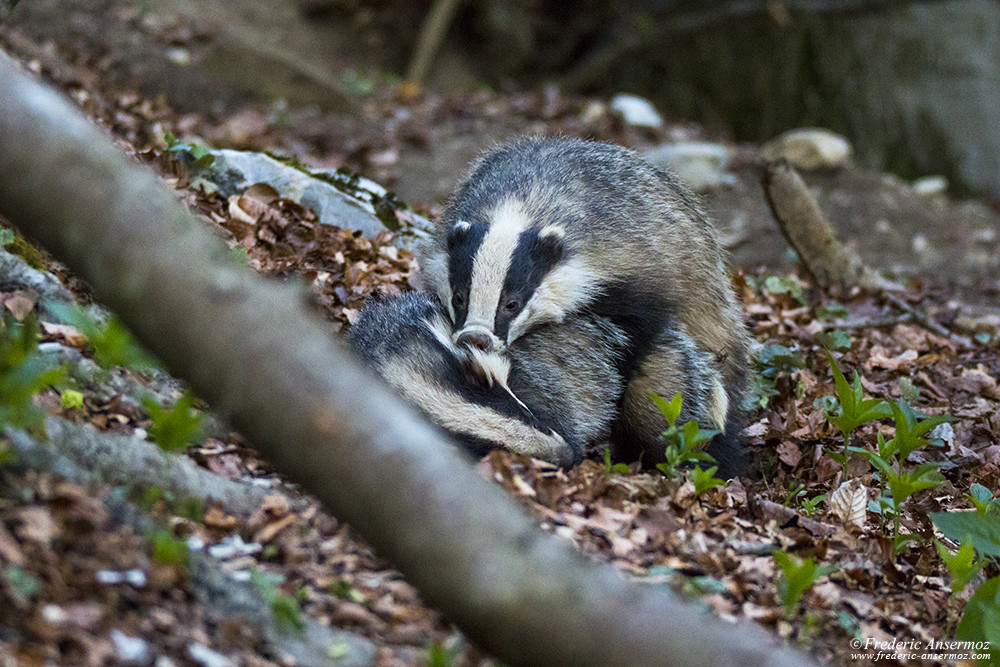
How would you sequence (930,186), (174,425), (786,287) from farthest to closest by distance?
(930,186), (786,287), (174,425)

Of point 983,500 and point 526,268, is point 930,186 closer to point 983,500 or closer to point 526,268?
point 983,500

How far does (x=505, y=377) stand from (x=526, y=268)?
642 millimetres

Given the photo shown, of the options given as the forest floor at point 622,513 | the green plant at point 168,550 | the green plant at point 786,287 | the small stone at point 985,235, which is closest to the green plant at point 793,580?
the forest floor at point 622,513

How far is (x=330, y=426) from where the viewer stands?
2117 millimetres

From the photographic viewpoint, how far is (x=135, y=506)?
274 centimetres

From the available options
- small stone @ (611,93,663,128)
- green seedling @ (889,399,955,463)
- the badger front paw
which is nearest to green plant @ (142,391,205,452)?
the badger front paw

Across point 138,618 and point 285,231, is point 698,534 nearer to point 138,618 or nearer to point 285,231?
point 138,618

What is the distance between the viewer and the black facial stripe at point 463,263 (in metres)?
4.40

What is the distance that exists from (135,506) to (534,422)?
171cm

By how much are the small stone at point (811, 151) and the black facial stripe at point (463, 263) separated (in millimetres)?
6888

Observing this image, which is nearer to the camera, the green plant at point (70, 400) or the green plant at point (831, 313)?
the green plant at point (70, 400)

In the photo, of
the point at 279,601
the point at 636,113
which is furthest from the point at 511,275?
the point at 636,113

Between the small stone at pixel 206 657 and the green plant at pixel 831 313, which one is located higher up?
the green plant at pixel 831 313

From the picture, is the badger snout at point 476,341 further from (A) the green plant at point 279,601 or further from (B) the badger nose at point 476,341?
(A) the green plant at point 279,601
